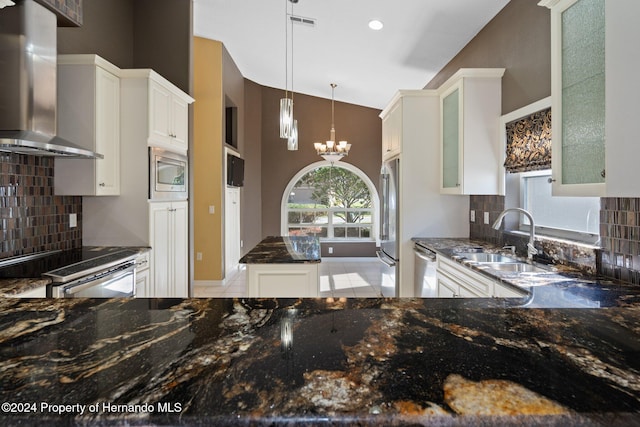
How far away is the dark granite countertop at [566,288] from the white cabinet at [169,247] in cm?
250

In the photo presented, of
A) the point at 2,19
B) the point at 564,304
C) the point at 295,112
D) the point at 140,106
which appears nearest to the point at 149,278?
the point at 140,106

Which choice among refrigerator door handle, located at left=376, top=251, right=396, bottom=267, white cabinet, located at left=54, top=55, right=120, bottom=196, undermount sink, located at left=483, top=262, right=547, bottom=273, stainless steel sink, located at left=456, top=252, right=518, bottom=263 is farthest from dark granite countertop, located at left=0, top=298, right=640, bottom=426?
refrigerator door handle, located at left=376, top=251, right=396, bottom=267

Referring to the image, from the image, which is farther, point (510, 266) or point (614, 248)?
point (510, 266)

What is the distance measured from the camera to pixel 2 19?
205 centimetres

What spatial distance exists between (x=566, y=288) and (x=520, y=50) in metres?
2.11

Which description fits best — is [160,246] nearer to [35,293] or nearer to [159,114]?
[159,114]

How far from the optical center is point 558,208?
262cm

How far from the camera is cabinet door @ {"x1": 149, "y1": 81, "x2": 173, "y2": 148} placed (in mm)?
3023

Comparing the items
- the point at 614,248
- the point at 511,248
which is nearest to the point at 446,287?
the point at 511,248

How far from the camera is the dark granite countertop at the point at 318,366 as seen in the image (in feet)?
1.79

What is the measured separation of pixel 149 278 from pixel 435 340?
9.07 ft

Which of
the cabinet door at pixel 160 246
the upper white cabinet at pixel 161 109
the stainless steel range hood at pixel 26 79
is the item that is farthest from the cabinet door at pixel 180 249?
the stainless steel range hood at pixel 26 79

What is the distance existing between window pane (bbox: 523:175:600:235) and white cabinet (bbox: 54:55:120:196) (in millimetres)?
3406

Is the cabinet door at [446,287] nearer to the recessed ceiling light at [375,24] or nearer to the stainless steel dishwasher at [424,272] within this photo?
the stainless steel dishwasher at [424,272]
